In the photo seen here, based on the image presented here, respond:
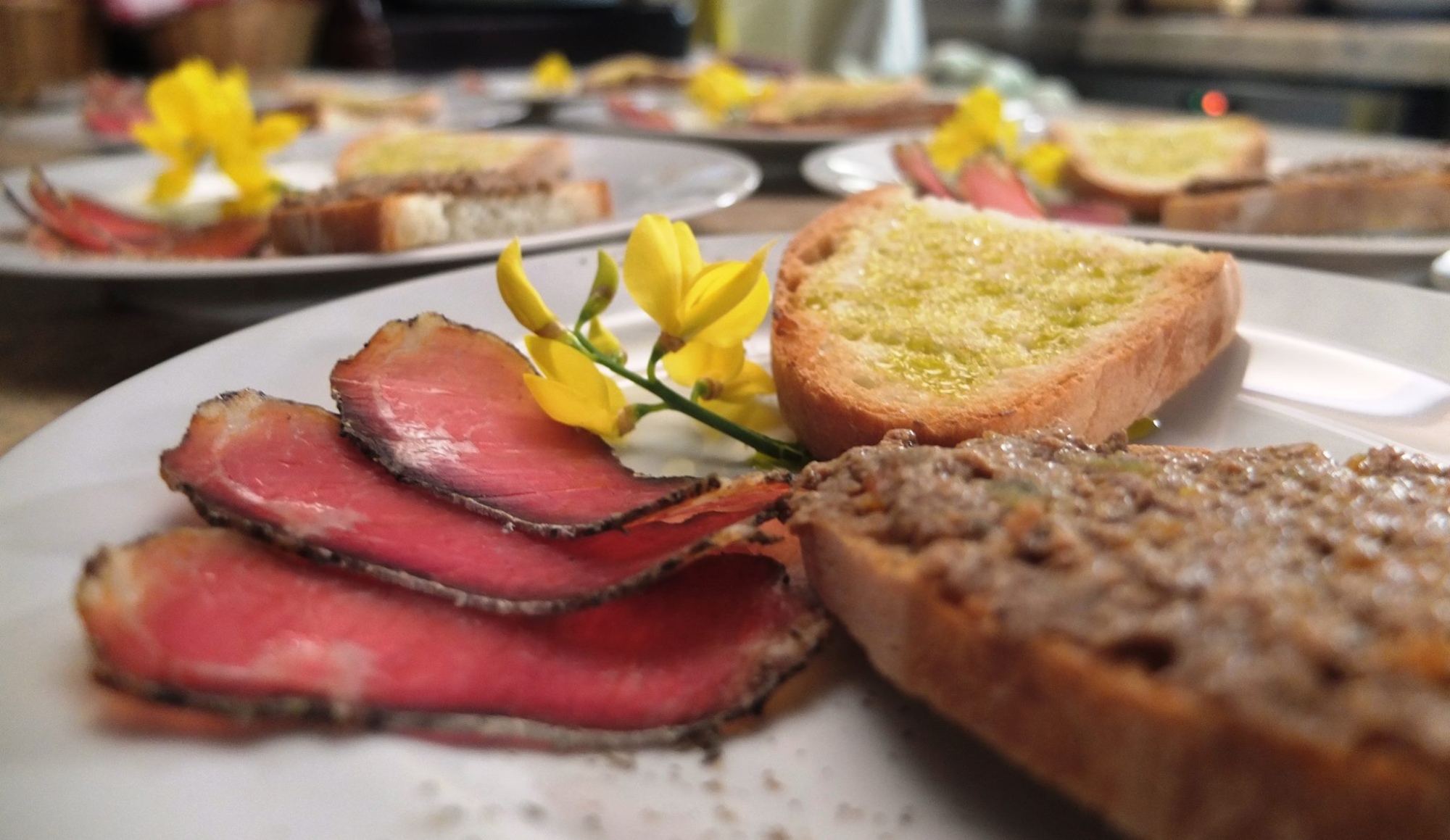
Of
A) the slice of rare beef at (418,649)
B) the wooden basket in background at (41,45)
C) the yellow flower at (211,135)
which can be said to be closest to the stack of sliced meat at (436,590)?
the slice of rare beef at (418,649)

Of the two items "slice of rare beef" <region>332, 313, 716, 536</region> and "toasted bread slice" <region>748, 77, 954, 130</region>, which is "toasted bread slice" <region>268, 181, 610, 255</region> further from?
"toasted bread slice" <region>748, 77, 954, 130</region>

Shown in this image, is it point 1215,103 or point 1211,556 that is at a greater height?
point 1211,556

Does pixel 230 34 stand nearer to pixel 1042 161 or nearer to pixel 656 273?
pixel 1042 161

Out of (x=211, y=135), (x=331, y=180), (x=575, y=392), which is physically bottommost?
(x=331, y=180)

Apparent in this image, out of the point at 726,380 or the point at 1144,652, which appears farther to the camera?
the point at 726,380

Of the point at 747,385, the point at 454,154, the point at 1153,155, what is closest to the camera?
the point at 747,385

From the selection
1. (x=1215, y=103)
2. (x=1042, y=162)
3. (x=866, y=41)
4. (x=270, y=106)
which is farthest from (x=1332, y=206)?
(x=866, y=41)
